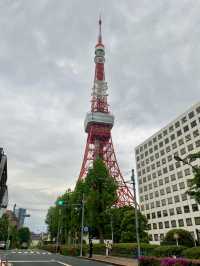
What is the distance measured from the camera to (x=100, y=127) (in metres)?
87.1

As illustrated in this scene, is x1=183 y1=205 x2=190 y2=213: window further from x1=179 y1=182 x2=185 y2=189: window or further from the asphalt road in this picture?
the asphalt road

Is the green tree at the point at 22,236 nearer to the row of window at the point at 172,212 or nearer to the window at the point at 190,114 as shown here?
the row of window at the point at 172,212

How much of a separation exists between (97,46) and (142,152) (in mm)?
41208

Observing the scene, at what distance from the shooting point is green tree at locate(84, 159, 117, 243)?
132 feet

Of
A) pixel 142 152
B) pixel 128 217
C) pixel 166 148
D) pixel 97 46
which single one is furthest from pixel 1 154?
pixel 97 46

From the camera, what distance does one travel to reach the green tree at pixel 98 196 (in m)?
40.1

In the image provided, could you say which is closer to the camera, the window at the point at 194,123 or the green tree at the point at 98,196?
the green tree at the point at 98,196

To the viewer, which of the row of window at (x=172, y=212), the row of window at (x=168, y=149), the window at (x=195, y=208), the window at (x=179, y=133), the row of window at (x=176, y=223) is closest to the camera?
the row of window at (x=176, y=223)

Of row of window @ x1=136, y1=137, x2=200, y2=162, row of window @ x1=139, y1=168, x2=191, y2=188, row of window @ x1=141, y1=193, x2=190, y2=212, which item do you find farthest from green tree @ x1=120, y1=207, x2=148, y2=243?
row of window @ x1=136, y1=137, x2=200, y2=162

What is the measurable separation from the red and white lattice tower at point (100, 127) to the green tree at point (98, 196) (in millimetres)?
29357

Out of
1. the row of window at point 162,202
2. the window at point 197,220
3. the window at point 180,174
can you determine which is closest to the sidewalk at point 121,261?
the window at point 197,220

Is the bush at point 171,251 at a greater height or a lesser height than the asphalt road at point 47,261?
greater

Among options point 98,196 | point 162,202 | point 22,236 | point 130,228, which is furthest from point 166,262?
point 22,236

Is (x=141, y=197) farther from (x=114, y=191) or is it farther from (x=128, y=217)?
(x=114, y=191)
